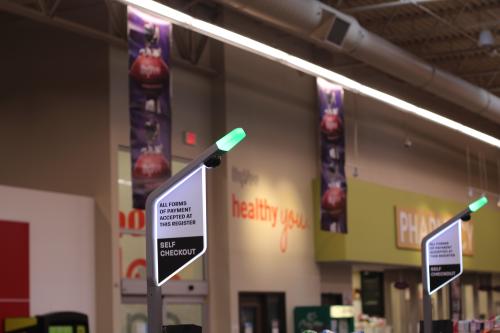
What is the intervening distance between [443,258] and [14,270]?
4.49 meters

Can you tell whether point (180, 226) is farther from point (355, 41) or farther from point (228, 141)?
point (355, 41)

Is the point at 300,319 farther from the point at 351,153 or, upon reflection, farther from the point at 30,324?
the point at 30,324

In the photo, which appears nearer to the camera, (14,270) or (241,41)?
(241,41)

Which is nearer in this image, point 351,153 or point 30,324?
point 30,324

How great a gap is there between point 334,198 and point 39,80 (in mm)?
4346

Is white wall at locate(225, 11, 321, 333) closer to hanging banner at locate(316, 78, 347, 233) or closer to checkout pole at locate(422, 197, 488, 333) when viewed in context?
hanging banner at locate(316, 78, 347, 233)

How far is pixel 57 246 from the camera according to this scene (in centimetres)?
1062

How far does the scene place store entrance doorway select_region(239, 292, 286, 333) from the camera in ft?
44.2

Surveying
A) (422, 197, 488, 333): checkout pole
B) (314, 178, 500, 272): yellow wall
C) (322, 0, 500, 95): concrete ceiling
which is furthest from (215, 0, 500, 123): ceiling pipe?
(422, 197, 488, 333): checkout pole

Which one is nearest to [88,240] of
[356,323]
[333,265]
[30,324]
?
[30,324]

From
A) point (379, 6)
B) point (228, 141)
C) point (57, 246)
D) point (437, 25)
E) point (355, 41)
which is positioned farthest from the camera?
point (437, 25)

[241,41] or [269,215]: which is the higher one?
[241,41]

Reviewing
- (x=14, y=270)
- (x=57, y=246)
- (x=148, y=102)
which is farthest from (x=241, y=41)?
(x=14, y=270)

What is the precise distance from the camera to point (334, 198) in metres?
13.3
